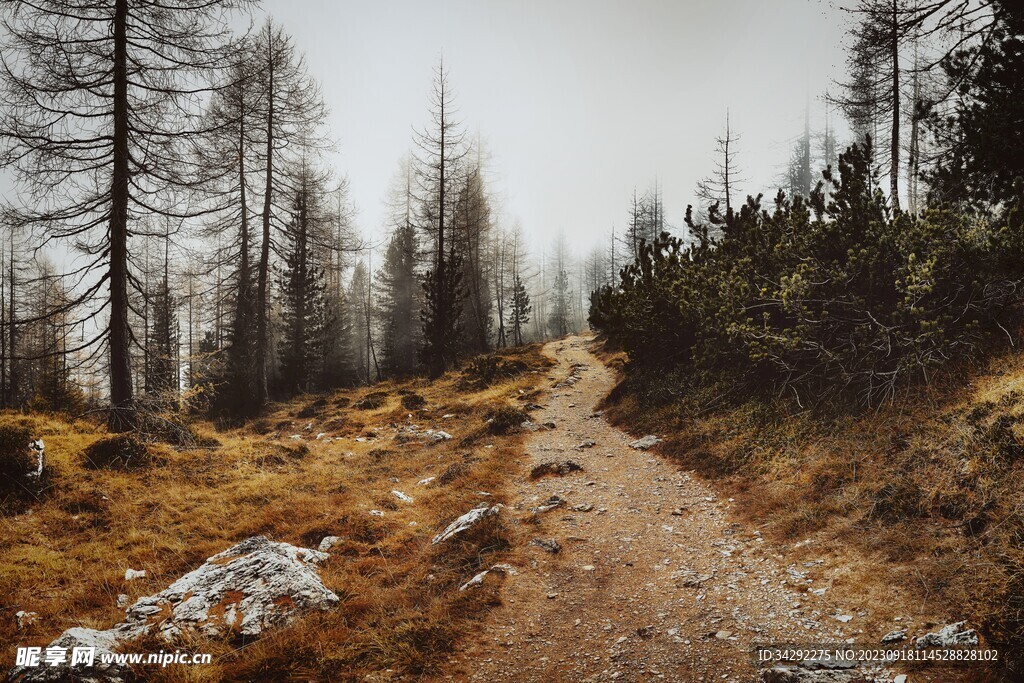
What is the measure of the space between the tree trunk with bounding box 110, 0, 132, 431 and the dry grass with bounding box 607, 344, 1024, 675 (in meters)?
10.8

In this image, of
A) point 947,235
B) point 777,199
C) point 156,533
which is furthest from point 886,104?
point 156,533

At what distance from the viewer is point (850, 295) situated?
20.5 feet

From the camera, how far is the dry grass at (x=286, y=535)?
3.39 metres

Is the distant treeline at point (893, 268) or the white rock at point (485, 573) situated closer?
the white rock at point (485, 573)

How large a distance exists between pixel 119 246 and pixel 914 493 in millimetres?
12699

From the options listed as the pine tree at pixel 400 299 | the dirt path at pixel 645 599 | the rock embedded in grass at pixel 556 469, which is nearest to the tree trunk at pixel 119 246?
the rock embedded in grass at pixel 556 469

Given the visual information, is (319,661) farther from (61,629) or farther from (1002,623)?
(1002,623)

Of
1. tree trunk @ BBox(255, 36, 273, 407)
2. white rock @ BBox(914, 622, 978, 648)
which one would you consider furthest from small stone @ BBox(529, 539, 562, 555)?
tree trunk @ BBox(255, 36, 273, 407)

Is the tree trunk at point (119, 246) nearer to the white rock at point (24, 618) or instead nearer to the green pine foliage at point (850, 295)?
the white rock at point (24, 618)

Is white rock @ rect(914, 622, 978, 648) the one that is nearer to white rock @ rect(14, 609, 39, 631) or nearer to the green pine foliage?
the green pine foliage

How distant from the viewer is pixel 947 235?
5723 millimetres

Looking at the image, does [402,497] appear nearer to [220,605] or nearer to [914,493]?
[220,605]

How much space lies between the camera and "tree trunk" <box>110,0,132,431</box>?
8.30 metres

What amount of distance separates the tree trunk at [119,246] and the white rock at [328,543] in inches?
222
